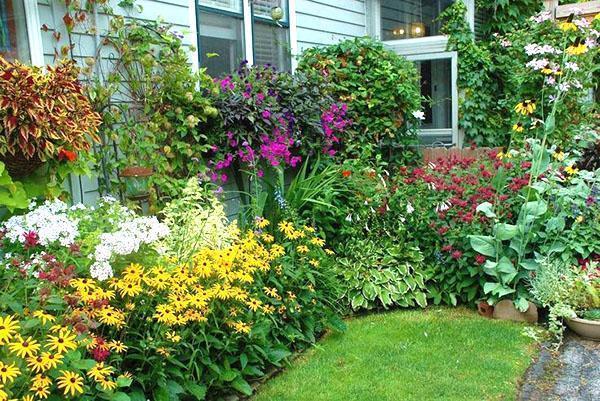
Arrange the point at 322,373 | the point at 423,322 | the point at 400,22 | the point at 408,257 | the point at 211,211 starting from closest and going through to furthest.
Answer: the point at 322,373
the point at 211,211
the point at 423,322
the point at 408,257
the point at 400,22

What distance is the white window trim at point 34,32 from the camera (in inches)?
151

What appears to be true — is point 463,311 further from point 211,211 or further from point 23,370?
point 23,370

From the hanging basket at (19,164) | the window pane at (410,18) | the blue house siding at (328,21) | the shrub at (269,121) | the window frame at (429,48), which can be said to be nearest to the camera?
the hanging basket at (19,164)

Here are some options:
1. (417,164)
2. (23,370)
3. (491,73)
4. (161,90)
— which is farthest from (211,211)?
(491,73)

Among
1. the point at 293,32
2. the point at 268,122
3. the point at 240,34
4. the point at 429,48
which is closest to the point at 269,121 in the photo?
the point at 268,122

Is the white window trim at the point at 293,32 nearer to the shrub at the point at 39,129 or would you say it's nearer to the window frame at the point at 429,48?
the window frame at the point at 429,48

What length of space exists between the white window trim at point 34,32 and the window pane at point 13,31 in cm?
2

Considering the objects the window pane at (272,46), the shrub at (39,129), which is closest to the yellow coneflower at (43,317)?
the shrub at (39,129)

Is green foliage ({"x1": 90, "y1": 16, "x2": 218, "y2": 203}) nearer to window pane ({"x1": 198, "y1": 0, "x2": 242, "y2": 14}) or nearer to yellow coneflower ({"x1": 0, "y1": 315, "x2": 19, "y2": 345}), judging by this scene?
window pane ({"x1": 198, "y1": 0, "x2": 242, "y2": 14})

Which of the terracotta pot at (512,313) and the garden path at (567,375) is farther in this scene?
the terracotta pot at (512,313)

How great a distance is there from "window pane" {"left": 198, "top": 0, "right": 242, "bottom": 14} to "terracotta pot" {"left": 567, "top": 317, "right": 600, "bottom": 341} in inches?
161

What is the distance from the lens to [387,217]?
17.2ft

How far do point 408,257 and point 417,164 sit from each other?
248 centimetres

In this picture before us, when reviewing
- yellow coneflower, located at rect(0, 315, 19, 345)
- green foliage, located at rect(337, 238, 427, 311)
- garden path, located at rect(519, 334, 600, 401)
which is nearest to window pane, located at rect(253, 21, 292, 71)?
green foliage, located at rect(337, 238, 427, 311)
